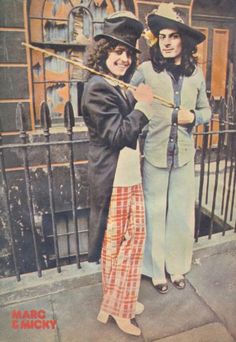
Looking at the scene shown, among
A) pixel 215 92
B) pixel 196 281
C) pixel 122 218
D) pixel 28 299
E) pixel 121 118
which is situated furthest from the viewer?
pixel 215 92

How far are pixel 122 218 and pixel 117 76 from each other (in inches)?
33.0

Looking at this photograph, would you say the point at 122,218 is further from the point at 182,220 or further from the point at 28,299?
the point at 28,299

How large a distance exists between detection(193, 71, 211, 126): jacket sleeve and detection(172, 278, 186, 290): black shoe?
1203 mm

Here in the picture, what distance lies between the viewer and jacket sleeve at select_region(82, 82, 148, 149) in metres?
1.60

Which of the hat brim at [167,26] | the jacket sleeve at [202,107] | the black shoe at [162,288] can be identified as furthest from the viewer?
the black shoe at [162,288]

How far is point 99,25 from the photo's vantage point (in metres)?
2.00

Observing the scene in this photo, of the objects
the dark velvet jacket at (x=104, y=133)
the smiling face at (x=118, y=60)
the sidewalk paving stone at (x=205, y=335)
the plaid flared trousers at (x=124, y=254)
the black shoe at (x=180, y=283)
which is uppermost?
the smiling face at (x=118, y=60)

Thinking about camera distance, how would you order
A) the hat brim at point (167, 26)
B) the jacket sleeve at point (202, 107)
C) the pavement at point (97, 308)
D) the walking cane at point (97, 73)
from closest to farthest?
1. the walking cane at point (97, 73)
2. the hat brim at point (167, 26)
3. the pavement at point (97, 308)
4. the jacket sleeve at point (202, 107)

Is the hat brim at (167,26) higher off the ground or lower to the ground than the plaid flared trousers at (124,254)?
higher

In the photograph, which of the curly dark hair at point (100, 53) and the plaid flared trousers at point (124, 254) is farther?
the plaid flared trousers at point (124, 254)

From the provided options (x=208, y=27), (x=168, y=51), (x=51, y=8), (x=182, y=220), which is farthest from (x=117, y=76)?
(x=182, y=220)

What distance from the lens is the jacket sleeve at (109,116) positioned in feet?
5.27

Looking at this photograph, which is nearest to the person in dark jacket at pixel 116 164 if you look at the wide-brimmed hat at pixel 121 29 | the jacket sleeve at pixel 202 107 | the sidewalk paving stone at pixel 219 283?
the wide-brimmed hat at pixel 121 29

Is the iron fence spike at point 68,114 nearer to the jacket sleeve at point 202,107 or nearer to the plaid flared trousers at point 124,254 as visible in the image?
the plaid flared trousers at point 124,254
